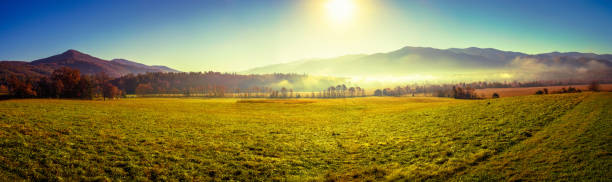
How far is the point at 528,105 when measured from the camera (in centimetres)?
3142

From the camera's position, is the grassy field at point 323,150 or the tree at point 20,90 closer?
the grassy field at point 323,150

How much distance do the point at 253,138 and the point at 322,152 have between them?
8033 millimetres

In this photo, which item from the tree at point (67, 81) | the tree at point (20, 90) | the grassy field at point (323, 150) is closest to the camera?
the grassy field at point (323, 150)

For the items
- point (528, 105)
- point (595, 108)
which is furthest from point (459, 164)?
point (528, 105)

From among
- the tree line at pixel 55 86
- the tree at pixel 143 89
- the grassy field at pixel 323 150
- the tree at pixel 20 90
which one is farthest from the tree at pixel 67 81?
the tree at pixel 143 89

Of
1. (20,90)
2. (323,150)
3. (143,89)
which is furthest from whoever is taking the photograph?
(143,89)

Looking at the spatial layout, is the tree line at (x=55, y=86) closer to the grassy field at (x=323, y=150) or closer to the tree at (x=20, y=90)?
the tree at (x=20, y=90)

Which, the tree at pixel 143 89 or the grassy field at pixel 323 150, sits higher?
the tree at pixel 143 89

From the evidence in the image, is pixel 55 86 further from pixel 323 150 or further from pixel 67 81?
pixel 323 150

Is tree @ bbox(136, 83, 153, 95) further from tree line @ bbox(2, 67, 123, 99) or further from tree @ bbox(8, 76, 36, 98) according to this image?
tree @ bbox(8, 76, 36, 98)

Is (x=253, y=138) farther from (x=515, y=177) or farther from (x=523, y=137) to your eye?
(x=523, y=137)

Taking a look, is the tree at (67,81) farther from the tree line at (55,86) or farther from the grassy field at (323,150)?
the grassy field at (323,150)

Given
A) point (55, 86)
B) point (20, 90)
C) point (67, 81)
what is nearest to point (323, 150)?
point (20, 90)

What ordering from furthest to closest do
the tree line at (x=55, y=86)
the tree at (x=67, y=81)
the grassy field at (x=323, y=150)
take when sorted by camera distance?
the tree at (x=67, y=81) < the tree line at (x=55, y=86) < the grassy field at (x=323, y=150)
